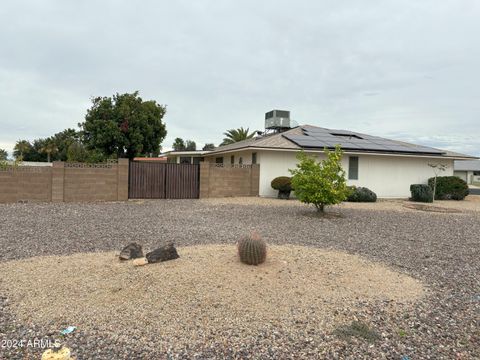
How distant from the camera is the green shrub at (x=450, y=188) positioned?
2205 cm

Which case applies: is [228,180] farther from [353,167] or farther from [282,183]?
[353,167]

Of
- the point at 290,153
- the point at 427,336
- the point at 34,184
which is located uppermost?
the point at 290,153

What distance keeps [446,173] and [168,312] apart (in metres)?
24.8

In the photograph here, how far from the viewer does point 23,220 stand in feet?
35.3

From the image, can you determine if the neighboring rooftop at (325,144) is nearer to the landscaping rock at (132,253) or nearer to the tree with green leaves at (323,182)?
the tree with green leaves at (323,182)

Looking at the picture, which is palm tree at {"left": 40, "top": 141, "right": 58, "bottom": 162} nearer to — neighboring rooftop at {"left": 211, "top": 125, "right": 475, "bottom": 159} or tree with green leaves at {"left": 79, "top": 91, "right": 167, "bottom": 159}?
tree with green leaves at {"left": 79, "top": 91, "right": 167, "bottom": 159}

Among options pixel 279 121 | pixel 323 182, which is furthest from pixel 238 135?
pixel 323 182

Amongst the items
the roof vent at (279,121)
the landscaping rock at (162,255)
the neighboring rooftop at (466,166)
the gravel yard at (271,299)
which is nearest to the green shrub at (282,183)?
the gravel yard at (271,299)

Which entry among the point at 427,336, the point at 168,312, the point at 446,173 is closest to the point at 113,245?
the point at 168,312

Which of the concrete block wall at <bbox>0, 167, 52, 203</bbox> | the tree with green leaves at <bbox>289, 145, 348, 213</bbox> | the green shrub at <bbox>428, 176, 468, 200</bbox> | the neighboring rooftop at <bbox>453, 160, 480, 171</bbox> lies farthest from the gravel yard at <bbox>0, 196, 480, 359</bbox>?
the neighboring rooftop at <bbox>453, 160, 480, 171</bbox>

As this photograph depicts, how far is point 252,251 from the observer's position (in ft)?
17.5

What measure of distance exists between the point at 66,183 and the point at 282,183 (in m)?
10.3

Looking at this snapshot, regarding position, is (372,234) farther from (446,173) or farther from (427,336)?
(446,173)

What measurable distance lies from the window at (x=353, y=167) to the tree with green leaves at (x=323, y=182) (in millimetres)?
9016
